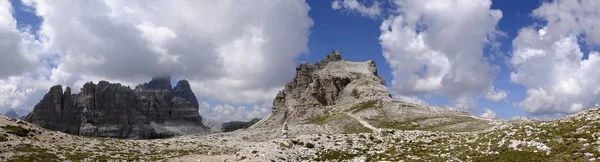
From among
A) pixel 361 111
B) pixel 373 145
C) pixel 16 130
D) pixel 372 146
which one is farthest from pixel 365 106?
pixel 16 130

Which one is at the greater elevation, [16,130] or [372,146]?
[16,130]

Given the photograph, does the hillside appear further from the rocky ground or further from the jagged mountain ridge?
the jagged mountain ridge

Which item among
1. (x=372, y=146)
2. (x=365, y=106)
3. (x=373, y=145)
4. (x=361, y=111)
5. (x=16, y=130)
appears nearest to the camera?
(x=372, y=146)

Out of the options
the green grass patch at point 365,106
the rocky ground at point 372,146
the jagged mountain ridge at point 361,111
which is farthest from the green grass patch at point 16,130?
the green grass patch at point 365,106

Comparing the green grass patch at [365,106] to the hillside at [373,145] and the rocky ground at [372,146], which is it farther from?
the rocky ground at [372,146]

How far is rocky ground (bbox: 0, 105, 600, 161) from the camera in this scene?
26.1 metres

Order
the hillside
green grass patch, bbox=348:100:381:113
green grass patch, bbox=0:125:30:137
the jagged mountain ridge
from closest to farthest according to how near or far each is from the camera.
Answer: the hillside < green grass patch, bbox=0:125:30:137 < the jagged mountain ridge < green grass patch, bbox=348:100:381:113

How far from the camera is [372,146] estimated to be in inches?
1572

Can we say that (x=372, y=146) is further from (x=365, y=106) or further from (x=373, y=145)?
(x=365, y=106)

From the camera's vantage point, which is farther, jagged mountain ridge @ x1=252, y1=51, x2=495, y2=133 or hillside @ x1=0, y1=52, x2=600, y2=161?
jagged mountain ridge @ x1=252, y1=51, x2=495, y2=133

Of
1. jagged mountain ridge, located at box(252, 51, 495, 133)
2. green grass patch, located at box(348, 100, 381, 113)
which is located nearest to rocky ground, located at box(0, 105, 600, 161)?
jagged mountain ridge, located at box(252, 51, 495, 133)

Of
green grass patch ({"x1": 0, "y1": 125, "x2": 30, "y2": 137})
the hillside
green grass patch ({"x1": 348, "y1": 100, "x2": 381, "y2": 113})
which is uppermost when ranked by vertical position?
green grass patch ({"x1": 348, "y1": 100, "x2": 381, "y2": 113})

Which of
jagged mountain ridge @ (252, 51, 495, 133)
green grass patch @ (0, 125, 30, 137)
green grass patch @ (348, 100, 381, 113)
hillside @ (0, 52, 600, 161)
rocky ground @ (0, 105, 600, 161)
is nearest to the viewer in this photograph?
rocky ground @ (0, 105, 600, 161)

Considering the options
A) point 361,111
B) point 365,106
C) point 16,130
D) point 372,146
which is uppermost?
point 365,106
